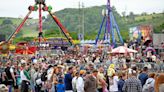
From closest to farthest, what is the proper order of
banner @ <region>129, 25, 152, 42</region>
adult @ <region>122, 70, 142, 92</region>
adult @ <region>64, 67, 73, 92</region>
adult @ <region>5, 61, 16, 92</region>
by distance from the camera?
adult @ <region>122, 70, 142, 92</region> → adult @ <region>64, 67, 73, 92</region> → adult @ <region>5, 61, 16, 92</region> → banner @ <region>129, 25, 152, 42</region>

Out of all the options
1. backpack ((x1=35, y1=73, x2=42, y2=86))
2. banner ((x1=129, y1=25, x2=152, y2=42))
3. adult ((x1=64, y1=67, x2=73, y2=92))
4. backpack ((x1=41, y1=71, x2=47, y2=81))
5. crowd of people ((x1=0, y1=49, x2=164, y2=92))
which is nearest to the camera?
crowd of people ((x1=0, y1=49, x2=164, y2=92))

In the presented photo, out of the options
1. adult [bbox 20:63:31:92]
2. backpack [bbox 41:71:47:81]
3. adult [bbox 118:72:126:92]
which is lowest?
adult [bbox 20:63:31:92]

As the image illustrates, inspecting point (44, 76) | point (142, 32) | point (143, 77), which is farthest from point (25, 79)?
point (142, 32)

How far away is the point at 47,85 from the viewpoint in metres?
17.0

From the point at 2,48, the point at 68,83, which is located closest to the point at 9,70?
the point at 68,83

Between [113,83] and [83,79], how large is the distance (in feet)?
3.41

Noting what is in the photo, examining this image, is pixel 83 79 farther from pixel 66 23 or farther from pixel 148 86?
pixel 66 23

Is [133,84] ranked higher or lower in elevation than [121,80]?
higher

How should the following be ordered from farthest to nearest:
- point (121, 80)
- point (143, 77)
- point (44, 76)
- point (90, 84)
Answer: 1. point (44, 76)
2. point (121, 80)
3. point (143, 77)
4. point (90, 84)

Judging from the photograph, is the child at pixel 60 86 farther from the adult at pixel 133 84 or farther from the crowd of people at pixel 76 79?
the adult at pixel 133 84

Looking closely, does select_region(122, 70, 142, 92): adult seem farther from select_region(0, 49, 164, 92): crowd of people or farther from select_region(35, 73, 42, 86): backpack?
select_region(35, 73, 42, 86): backpack

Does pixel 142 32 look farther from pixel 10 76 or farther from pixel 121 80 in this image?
pixel 121 80

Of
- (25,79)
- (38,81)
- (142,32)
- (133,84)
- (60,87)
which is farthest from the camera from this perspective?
(142,32)

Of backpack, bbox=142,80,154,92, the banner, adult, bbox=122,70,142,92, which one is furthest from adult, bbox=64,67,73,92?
the banner
